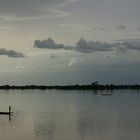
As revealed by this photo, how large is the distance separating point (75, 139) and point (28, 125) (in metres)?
17.0

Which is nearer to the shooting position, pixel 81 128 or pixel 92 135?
pixel 92 135

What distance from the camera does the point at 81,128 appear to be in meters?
62.7

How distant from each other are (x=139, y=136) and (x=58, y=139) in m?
9.40

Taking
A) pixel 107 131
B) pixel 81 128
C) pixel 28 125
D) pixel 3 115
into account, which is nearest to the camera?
pixel 107 131

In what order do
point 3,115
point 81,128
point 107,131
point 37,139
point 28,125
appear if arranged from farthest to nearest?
point 3,115, point 28,125, point 81,128, point 107,131, point 37,139

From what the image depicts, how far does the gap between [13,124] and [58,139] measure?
60.5 ft

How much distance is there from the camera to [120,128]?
6209 cm

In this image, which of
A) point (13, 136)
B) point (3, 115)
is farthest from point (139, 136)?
point (3, 115)

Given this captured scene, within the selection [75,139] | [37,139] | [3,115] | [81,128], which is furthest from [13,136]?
[3,115]

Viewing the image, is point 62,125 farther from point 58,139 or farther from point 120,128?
point 58,139

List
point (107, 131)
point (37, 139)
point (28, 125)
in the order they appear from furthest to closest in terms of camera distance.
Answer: point (28, 125) < point (107, 131) < point (37, 139)

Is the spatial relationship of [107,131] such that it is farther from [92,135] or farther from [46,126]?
[46,126]

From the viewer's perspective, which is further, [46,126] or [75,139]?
[46,126]

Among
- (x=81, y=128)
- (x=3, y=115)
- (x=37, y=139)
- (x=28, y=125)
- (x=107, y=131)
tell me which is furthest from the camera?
(x=3, y=115)
